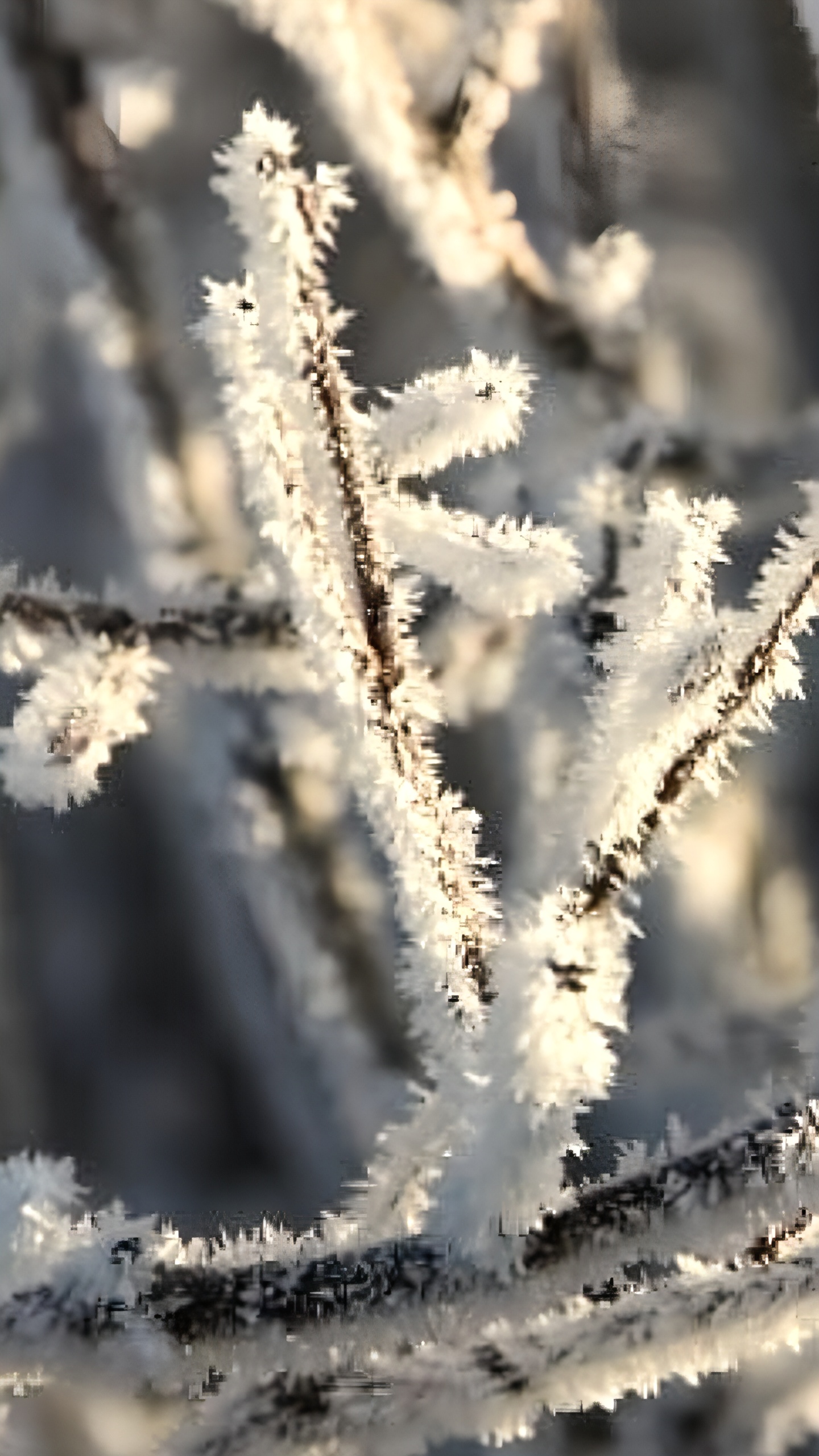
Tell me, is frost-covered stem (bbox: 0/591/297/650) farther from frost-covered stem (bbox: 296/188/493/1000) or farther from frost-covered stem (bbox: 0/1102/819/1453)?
frost-covered stem (bbox: 0/1102/819/1453)

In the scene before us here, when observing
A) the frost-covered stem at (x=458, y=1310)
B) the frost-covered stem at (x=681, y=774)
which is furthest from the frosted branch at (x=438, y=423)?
the frost-covered stem at (x=458, y=1310)

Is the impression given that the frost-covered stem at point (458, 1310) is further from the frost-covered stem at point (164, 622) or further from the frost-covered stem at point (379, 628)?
the frost-covered stem at point (164, 622)

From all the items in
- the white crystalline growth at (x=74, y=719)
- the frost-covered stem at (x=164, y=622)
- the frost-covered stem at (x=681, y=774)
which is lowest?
the frost-covered stem at (x=681, y=774)

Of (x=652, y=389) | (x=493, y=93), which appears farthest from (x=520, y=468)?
(x=493, y=93)

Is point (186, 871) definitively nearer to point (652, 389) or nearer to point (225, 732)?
point (225, 732)

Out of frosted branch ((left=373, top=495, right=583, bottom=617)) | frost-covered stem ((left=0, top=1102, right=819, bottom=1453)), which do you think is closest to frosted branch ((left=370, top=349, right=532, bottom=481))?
frosted branch ((left=373, top=495, right=583, bottom=617))

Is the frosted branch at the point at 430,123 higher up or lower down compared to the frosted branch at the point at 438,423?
higher up
